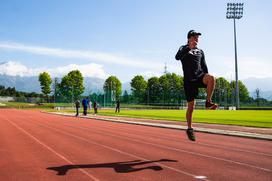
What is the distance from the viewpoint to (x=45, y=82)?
119625 millimetres

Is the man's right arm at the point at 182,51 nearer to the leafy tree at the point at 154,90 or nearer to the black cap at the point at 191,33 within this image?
the black cap at the point at 191,33

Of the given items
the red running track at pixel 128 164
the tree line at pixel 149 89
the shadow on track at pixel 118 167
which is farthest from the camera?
the tree line at pixel 149 89

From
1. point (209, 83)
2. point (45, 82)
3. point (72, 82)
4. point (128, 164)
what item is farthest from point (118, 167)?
point (72, 82)

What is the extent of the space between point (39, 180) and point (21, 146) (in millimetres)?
A: 5458

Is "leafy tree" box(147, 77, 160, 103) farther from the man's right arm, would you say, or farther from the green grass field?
the man's right arm

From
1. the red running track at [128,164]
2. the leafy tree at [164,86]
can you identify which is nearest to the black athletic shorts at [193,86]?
the red running track at [128,164]

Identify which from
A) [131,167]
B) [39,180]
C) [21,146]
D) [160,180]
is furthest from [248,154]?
[21,146]

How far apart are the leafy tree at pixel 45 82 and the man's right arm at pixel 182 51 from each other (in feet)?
379

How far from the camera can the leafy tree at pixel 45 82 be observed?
11951 centimetres

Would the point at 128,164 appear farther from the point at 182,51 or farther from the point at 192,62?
the point at 182,51

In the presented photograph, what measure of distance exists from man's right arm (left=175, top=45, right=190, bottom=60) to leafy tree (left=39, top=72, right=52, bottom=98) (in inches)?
4549

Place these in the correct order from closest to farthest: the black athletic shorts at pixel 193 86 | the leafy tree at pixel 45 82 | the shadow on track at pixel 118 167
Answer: the shadow on track at pixel 118 167, the black athletic shorts at pixel 193 86, the leafy tree at pixel 45 82

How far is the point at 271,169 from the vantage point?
7.09 meters

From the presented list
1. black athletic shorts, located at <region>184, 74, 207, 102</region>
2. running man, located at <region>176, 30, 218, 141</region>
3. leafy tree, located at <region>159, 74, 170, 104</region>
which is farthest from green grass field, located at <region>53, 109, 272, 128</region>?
leafy tree, located at <region>159, 74, 170, 104</region>
